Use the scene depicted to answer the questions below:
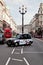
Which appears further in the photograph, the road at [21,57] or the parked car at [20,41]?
the parked car at [20,41]

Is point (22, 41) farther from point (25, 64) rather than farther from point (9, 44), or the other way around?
point (25, 64)

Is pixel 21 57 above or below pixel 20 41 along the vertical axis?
below

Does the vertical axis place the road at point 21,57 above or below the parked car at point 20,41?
below

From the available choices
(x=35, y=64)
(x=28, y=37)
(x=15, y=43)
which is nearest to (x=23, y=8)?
(x=28, y=37)

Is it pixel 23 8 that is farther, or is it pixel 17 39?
pixel 23 8

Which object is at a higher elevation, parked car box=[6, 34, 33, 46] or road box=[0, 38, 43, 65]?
parked car box=[6, 34, 33, 46]

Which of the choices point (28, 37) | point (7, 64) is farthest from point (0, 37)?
point (7, 64)

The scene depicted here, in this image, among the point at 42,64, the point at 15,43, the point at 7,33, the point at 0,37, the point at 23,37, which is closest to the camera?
the point at 42,64

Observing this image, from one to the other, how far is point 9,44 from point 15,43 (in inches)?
30.7

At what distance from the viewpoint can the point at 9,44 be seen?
3912 centimetres

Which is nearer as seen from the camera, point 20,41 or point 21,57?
point 21,57

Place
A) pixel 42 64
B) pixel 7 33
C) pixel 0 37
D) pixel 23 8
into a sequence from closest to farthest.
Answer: pixel 42 64 < pixel 0 37 < pixel 23 8 < pixel 7 33

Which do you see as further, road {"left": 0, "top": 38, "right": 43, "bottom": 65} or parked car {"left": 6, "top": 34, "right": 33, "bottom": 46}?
parked car {"left": 6, "top": 34, "right": 33, "bottom": 46}

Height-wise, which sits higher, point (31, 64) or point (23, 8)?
point (23, 8)
